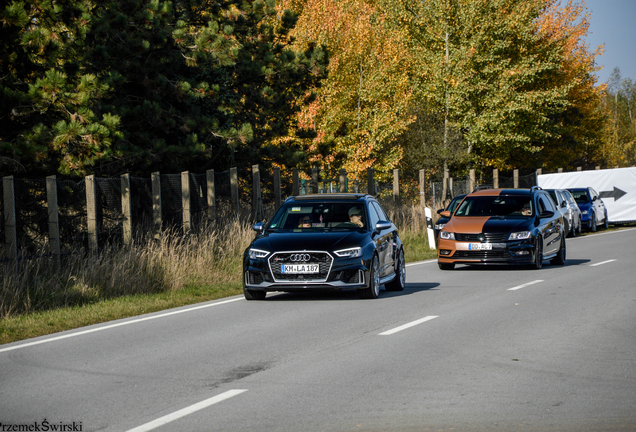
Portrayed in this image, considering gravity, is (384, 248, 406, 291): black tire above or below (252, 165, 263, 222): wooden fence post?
below

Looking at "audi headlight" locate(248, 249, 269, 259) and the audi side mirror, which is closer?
"audi headlight" locate(248, 249, 269, 259)

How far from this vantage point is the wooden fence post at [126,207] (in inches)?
666

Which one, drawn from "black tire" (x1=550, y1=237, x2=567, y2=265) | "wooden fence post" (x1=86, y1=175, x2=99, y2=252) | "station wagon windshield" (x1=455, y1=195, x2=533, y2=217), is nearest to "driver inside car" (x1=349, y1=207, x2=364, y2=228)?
"wooden fence post" (x1=86, y1=175, x2=99, y2=252)

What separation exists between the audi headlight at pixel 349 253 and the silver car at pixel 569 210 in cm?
1838

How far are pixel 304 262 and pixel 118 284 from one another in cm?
375

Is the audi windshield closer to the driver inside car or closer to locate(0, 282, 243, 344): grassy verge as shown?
the driver inside car

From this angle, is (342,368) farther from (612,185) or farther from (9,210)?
(612,185)

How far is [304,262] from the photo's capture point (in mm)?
12578

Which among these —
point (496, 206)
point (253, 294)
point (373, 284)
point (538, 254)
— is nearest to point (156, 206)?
point (253, 294)

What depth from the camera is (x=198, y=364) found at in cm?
812

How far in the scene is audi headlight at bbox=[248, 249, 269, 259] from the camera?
→ 12.8 metres

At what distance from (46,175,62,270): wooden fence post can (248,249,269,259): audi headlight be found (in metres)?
3.72

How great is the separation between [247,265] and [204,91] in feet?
36.8

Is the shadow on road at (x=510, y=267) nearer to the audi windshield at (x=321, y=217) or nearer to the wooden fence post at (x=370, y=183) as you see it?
the audi windshield at (x=321, y=217)
